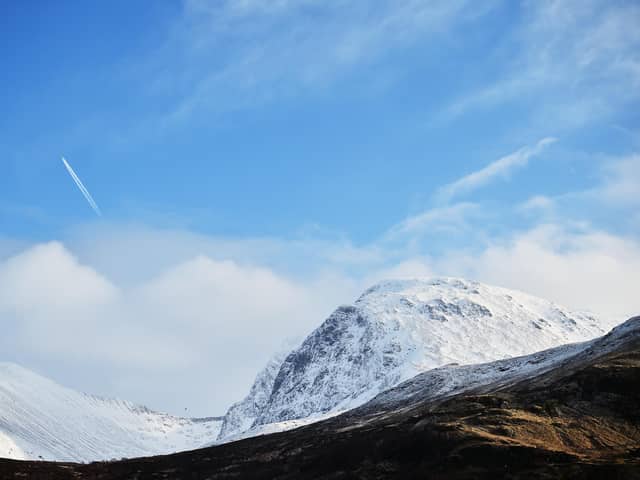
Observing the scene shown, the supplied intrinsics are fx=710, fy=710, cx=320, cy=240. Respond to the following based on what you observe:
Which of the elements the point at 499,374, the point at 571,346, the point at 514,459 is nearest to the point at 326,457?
the point at 514,459

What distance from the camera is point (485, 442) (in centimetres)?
6550

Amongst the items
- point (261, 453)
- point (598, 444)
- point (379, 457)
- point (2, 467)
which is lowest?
point (598, 444)

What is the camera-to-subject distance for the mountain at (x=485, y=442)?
60.5 meters

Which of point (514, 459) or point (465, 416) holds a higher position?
point (465, 416)

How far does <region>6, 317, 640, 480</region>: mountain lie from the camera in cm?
6053

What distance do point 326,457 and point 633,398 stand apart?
108ft

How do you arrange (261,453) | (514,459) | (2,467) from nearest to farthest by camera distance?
(514,459)
(2,467)
(261,453)

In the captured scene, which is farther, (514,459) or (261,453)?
(261,453)

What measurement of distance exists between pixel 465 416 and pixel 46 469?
5245cm

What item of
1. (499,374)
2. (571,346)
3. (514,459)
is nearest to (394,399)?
(499,374)

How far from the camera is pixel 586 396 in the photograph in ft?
247

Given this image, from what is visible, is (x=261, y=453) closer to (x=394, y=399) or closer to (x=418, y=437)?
(x=418, y=437)

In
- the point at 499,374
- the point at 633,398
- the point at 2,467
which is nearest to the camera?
the point at 633,398

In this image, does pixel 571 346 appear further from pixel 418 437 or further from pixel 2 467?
pixel 2 467
